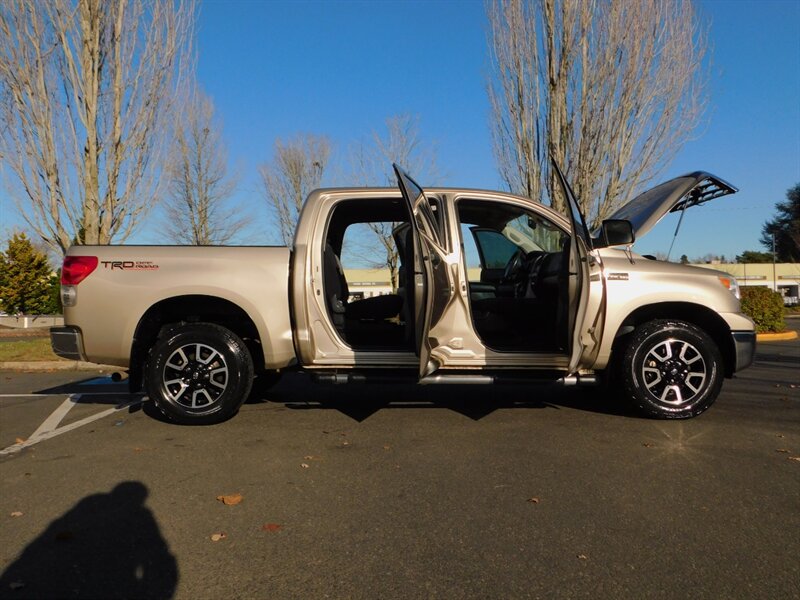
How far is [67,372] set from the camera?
9.80 meters

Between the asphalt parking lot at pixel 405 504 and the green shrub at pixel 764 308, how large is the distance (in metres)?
10.3

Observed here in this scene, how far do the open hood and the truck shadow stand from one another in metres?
1.74

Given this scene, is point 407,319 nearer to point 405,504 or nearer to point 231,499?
point 405,504

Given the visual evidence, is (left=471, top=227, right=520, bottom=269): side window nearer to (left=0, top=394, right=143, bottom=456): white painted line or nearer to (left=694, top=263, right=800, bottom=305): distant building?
(left=0, top=394, right=143, bottom=456): white painted line

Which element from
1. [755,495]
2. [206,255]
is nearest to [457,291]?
[206,255]

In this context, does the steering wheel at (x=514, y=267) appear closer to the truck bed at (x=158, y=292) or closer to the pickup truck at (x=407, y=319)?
the pickup truck at (x=407, y=319)

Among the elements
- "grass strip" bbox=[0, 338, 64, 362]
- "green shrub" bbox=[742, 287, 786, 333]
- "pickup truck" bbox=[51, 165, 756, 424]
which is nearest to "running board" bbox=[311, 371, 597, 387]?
"pickup truck" bbox=[51, 165, 756, 424]

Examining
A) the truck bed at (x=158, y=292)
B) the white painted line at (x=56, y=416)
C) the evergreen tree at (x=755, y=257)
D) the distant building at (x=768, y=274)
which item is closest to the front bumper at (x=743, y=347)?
the truck bed at (x=158, y=292)

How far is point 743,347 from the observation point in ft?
17.1

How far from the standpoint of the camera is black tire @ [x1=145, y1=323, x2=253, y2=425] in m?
5.07

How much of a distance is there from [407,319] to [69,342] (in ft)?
9.46

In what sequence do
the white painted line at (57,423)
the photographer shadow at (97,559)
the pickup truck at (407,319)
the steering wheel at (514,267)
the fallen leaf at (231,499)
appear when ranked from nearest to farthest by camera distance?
the photographer shadow at (97,559) → the fallen leaf at (231,499) → the white painted line at (57,423) → the pickup truck at (407,319) → the steering wheel at (514,267)

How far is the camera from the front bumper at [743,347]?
520cm

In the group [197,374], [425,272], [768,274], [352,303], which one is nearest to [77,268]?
[197,374]
